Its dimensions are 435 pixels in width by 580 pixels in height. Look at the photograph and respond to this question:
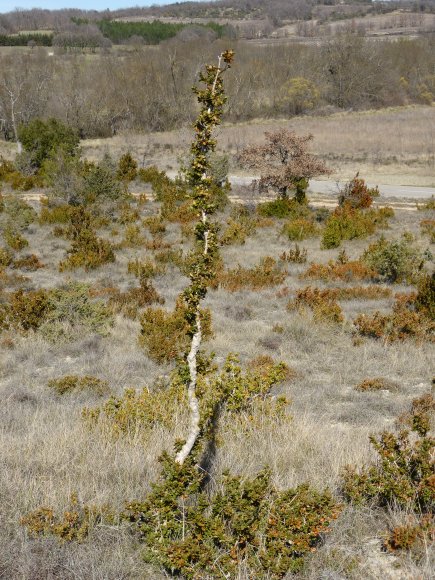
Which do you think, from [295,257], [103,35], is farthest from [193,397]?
[103,35]

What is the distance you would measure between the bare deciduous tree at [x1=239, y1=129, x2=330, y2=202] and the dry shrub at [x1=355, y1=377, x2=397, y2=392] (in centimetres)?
1225

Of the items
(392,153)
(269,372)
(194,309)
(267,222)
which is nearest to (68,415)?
(269,372)

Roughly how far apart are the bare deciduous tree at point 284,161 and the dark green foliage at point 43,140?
38.1ft

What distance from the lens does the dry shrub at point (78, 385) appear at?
673 centimetres

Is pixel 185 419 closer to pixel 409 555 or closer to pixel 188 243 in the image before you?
pixel 409 555

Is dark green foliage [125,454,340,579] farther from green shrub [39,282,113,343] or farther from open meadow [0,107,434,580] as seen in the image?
green shrub [39,282,113,343]

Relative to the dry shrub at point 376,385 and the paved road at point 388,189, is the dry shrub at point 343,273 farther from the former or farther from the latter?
the paved road at point 388,189

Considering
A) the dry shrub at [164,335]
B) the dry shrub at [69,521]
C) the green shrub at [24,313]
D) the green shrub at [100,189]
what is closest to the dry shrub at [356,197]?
the green shrub at [100,189]

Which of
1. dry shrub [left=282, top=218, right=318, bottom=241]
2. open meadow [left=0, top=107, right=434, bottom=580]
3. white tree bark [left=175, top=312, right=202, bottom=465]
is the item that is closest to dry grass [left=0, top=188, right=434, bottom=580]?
open meadow [left=0, top=107, right=434, bottom=580]

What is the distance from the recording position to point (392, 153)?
1359 inches

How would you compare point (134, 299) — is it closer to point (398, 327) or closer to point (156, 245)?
point (156, 245)

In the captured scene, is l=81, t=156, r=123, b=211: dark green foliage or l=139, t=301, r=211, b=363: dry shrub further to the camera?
l=81, t=156, r=123, b=211: dark green foliage

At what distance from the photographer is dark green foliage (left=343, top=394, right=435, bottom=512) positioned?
11.3ft

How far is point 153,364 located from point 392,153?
3067 cm
